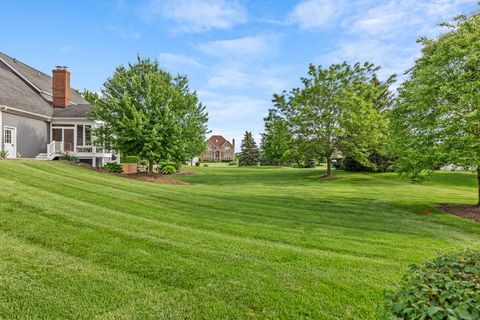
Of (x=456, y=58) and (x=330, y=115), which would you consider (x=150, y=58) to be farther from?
(x=456, y=58)

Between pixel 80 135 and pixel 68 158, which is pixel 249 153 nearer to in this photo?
pixel 80 135

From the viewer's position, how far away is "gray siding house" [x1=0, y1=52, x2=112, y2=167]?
57.8ft

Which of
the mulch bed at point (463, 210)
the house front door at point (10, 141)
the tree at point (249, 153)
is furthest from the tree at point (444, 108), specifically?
the tree at point (249, 153)

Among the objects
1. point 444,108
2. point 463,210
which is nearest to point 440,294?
point 444,108

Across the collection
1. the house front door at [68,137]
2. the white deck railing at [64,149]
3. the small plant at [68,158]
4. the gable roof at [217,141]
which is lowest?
the small plant at [68,158]

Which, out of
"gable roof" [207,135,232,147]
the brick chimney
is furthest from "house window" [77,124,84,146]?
"gable roof" [207,135,232,147]

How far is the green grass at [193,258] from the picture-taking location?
3170 mm

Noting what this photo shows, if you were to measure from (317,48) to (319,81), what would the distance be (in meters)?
12.2

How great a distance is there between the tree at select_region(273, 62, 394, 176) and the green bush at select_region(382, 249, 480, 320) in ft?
70.7

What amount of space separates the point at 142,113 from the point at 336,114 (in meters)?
16.5

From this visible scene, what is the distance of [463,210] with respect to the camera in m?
10.4

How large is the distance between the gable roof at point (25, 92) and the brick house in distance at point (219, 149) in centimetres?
5554

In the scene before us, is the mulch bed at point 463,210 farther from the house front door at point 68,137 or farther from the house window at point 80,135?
the house front door at point 68,137

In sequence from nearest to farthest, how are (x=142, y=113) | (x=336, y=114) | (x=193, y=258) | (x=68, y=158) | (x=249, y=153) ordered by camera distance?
(x=193, y=258) < (x=142, y=113) < (x=68, y=158) < (x=336, y=114) < (x=249, y=153)
